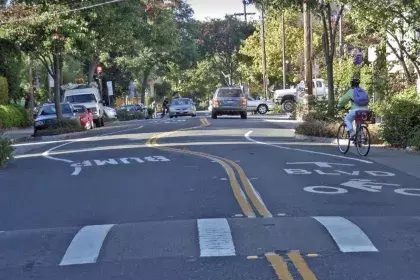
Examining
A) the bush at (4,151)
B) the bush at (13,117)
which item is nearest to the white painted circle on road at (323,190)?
the bush at (4,151)

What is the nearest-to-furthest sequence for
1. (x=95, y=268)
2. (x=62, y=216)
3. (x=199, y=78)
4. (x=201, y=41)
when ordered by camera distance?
(x=95, y=268) → (x=62, y=216) → (x=201, y=41) → (x=199, y=78)

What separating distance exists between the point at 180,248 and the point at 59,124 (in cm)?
2663

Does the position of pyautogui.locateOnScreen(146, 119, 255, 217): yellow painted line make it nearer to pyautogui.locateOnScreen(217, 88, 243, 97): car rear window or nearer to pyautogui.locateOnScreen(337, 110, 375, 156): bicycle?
pyautogui.locateOnScreen(337, 110, 375, 156): bicycle

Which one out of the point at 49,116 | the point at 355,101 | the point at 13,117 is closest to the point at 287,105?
the point at 13,117

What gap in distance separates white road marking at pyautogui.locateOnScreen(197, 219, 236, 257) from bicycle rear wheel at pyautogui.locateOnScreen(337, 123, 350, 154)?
396 inches

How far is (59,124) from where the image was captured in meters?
A: 33.3

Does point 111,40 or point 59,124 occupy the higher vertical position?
point 111,40

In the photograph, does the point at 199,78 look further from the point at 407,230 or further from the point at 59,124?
the point at 407,230

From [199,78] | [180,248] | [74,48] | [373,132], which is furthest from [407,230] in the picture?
[199,78]

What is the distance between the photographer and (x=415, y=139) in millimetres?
18062

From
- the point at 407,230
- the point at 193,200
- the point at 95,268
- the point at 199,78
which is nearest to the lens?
the point at 95,268

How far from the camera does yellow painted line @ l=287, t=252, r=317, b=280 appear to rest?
642cm

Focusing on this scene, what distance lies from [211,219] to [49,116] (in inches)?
1031

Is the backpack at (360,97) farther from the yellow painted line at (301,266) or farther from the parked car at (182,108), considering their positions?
the parked car at (182,108)
